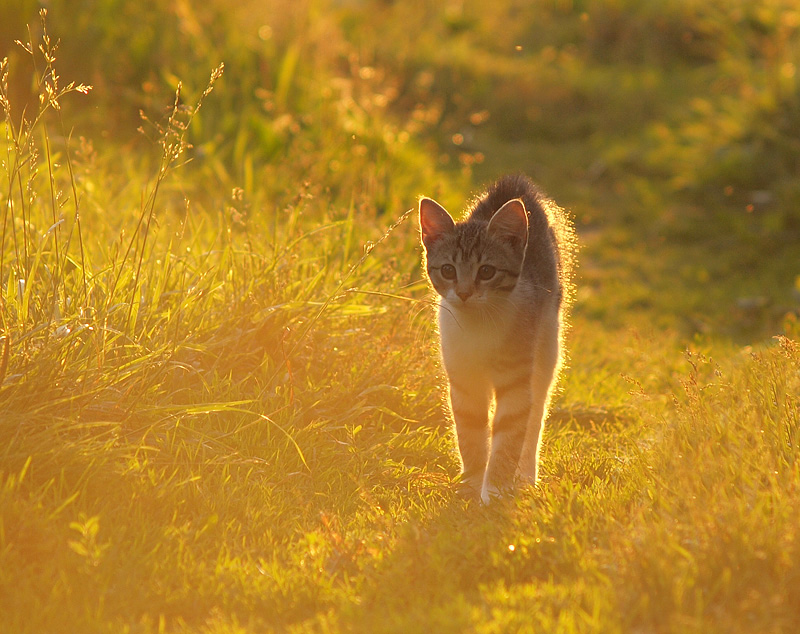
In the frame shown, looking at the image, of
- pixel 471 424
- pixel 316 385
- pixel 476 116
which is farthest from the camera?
pixel 476 116

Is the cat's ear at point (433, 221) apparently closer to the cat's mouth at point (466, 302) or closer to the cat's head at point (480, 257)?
the cat's head at point (480, 257)

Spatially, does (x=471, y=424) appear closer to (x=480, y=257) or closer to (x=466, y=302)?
(x=466, y=302)

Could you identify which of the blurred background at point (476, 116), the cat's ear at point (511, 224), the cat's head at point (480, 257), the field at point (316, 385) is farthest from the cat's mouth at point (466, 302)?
the blurred background at point (476, 116)

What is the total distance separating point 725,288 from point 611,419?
3108 mm

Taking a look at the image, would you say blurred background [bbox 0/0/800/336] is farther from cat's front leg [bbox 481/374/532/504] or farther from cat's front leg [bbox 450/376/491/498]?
cat's front leg [bbox 481/374/532/504]

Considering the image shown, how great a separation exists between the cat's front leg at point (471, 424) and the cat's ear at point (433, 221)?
63 cm

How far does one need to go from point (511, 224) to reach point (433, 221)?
0.38m

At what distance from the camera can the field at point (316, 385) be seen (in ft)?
8.96

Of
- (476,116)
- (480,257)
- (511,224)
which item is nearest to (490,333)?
(480,257)

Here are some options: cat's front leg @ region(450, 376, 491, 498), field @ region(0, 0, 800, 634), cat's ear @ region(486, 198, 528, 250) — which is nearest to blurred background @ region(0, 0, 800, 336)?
field @ region(0, 0, 800, 634)

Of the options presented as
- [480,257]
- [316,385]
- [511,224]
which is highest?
[511,224]

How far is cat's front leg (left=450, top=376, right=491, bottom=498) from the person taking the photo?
153 inches

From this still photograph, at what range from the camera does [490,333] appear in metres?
3.81

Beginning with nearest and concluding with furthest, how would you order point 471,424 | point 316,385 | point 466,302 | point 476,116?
1. point 466,302
2. point 471,424
3. point 316,385
4. point 476,116
